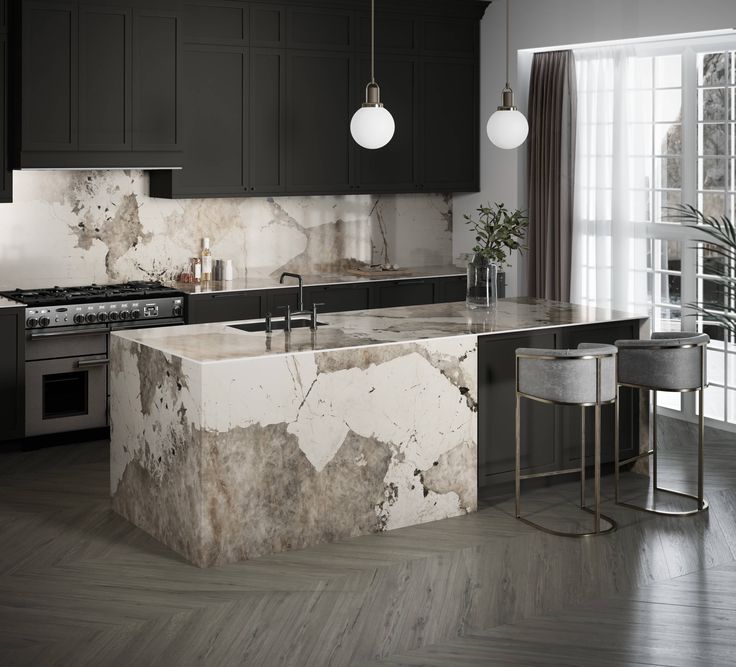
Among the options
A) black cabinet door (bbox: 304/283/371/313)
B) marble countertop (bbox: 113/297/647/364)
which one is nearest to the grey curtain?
black cabinet door (bbox: 304/283/371/313)

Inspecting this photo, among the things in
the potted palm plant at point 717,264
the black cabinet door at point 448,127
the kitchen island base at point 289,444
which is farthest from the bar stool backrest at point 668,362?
the black cabinet door at point 448,127

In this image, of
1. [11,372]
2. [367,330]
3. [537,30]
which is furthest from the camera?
[537,30]

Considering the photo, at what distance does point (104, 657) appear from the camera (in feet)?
12.4

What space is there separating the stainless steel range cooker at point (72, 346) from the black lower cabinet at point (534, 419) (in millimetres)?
2386

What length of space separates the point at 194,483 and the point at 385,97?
14.0 ft

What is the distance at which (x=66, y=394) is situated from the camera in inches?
261

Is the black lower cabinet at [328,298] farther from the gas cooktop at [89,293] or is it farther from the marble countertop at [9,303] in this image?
the marble countertop at [9,303]

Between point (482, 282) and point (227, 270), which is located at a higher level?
point (227, 270)

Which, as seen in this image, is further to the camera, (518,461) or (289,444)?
(518,461)

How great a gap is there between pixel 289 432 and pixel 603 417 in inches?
82.6

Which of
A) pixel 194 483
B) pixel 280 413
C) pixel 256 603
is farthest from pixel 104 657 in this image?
pixel 280 413

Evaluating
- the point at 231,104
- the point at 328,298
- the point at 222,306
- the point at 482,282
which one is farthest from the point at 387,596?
→ the point at 231,104

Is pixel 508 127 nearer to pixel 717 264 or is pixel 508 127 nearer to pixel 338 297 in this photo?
pixel 717 264

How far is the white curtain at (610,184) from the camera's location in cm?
759
